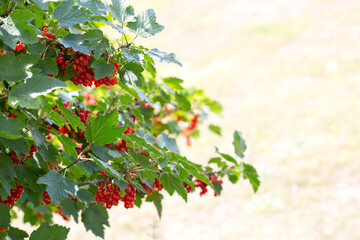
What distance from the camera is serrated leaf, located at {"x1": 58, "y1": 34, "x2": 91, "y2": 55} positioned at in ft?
4.68

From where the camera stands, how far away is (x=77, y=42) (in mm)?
1438

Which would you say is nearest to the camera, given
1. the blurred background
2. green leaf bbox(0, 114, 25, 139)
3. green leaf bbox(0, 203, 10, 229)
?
green leaf bbox(0, 114, 25, 139)

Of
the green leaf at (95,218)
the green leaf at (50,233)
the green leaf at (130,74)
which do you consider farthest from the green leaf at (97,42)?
the green leaf at (95,218)

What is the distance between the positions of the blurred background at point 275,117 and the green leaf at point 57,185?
1.48m

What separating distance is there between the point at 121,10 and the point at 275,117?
25.9 ft

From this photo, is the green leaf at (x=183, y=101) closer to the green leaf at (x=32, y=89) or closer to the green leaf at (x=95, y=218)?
the green leaf at (x=95, y=218)

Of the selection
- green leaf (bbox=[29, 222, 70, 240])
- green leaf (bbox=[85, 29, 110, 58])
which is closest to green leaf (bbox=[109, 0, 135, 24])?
green leaf (bbox=[85, 29, 110, 58])

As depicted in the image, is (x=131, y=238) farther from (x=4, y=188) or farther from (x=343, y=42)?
(x=343, y=42)

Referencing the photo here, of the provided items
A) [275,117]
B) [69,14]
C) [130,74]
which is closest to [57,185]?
[130,74]

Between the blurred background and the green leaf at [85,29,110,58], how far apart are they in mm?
1673

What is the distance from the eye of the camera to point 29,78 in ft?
4.26

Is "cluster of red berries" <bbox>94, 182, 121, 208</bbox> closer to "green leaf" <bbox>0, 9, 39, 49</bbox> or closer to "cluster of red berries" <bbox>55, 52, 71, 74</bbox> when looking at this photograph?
"cluster of red berries" <bbox>55, 52, 71, 74</bbox>

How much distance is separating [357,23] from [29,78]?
13.7 metres

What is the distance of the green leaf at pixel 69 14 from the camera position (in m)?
1.45
